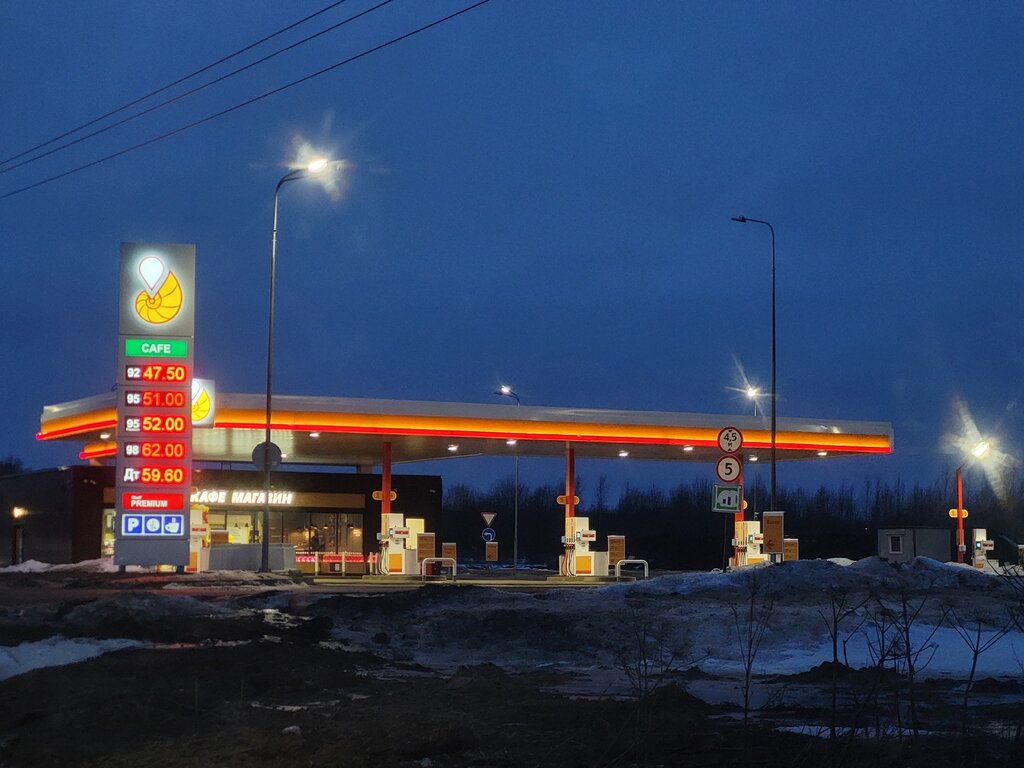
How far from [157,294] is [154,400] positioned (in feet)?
8.26

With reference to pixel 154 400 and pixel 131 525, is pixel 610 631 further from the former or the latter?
pixel 154 400

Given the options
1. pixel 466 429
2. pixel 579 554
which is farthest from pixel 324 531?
pixel 579 554

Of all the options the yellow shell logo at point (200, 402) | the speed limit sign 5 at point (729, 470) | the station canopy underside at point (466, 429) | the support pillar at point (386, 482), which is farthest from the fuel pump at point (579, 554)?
the speed limit sign 5 at point (729, 470)

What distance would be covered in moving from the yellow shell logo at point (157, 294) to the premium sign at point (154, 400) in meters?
0.02

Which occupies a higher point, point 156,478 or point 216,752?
point 156,478

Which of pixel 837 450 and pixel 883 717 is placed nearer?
pixel 883 717

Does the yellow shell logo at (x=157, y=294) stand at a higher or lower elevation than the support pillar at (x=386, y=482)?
higher

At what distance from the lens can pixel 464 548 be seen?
335ft

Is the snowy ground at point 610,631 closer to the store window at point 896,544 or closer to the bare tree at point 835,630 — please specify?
the bare tree at point 835,630

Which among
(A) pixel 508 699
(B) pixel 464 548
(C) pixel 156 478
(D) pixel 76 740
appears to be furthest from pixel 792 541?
(B) pixel 464 548

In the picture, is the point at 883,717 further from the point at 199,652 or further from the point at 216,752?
the point at 199,652

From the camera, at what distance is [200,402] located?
39594 mm

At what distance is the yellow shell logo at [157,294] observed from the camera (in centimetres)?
2873

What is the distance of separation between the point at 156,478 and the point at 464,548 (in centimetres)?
7364
